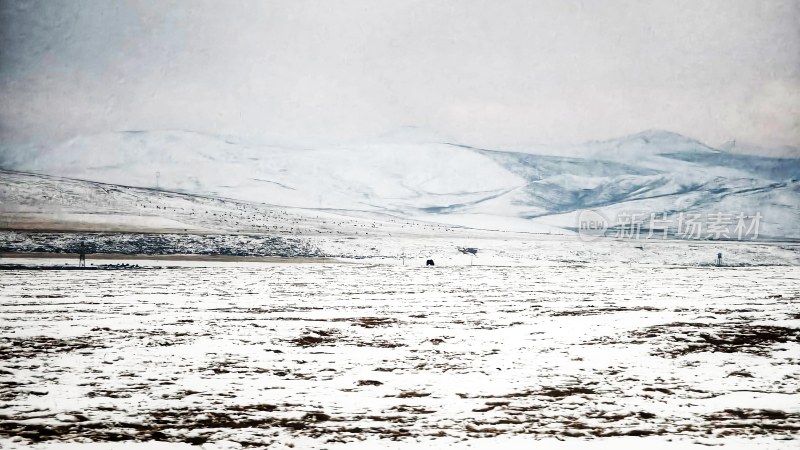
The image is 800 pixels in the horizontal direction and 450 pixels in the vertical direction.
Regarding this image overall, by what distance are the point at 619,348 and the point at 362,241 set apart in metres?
41.5

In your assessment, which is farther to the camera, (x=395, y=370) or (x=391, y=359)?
(x=391, y=359)

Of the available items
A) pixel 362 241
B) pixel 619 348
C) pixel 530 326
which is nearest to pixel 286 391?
pixel 619 348

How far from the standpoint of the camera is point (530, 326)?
1512 centimetres

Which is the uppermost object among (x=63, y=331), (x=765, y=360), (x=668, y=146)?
(x=668, y=146)

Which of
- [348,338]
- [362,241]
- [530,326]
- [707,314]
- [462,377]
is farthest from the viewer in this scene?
[362,241]

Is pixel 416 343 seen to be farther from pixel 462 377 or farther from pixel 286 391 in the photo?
pixel 286 391

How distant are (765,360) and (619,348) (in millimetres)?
2317

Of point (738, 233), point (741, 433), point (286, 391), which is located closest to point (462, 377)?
point (286, 391)

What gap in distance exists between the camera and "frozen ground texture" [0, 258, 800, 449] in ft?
23.8

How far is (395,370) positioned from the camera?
1034 centimetres

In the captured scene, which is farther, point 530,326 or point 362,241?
point 362,241

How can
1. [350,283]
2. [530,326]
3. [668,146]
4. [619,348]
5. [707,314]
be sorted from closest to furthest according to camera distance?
[619,348] < [530,326] < [707,314] < [350,283] < [668,146]

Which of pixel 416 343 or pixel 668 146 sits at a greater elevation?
pixel 668 146

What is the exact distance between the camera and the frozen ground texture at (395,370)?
7.26 metres
